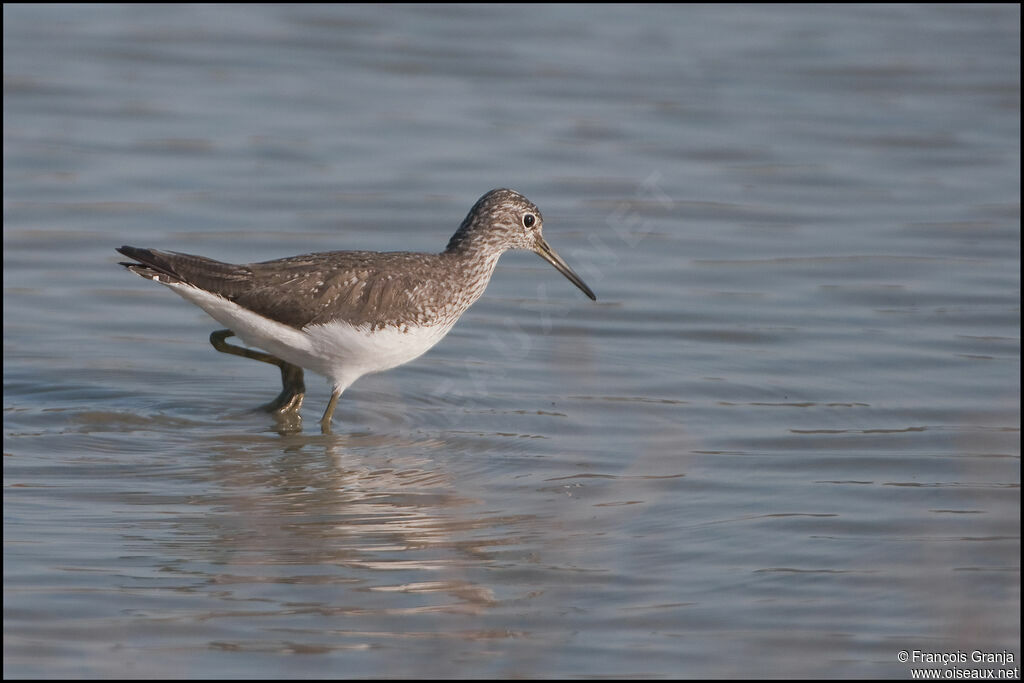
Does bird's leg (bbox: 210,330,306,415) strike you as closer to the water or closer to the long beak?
the water

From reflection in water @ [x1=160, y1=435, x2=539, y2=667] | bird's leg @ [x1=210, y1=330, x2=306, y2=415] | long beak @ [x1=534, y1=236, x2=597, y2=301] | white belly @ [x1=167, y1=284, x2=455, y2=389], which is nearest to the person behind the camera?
reflection in water @ [x1=160, y1=435, x2=539, y2=667]

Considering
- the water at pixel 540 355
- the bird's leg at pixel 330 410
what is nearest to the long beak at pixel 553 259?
the water at pixel 540 355

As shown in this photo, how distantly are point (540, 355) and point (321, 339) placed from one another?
79.9 inches

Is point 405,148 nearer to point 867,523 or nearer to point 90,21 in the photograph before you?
point 90,21

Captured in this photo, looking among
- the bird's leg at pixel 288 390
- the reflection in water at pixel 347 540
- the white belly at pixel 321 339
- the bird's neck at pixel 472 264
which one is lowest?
the reflection in water at pixel 347 540

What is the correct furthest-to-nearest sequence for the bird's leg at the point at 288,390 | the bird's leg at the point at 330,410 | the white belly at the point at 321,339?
the bird's leg at the point at 288,390 → the bird's leg at the point at 330,410 → the white belly at the point at 321,339

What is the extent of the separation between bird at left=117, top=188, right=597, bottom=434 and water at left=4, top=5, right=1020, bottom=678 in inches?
18.9

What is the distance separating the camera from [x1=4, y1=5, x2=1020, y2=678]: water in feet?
19.6

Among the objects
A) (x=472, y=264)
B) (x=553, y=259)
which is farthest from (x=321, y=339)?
(x=553, y=259)

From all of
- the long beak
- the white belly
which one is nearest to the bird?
the white belly

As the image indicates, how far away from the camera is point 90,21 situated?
17281mm

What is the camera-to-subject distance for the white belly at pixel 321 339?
8.23 m

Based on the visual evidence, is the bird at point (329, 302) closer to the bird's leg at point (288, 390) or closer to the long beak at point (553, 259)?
the bird's leg at point (288, 390)

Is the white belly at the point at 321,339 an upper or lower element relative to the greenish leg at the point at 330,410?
upper
